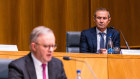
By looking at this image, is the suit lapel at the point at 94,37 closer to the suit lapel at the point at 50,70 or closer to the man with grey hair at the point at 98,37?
the man with grey hair at the point at 98,37

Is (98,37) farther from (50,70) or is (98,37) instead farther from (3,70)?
(3,70)

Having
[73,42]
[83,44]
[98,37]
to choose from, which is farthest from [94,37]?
[73,42]

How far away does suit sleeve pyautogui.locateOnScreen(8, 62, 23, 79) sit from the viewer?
2.49 metres

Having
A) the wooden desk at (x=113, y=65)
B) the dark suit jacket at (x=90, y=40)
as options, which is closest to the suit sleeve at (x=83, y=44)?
the dark suit jacket at (x=90, y=40)

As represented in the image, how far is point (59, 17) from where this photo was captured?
6.83 meters

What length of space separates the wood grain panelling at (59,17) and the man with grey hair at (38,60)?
3.91 m

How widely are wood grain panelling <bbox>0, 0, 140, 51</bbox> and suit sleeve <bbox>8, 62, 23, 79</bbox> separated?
3.99 m

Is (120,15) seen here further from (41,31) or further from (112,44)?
(41,31)

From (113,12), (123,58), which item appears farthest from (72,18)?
(123,58)

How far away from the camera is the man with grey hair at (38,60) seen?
252cm

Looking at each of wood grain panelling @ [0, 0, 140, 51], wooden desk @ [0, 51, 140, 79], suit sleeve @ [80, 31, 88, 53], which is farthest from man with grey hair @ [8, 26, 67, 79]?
wood grain panelling @ [0, 0, 140, 51]

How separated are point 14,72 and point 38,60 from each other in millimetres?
240

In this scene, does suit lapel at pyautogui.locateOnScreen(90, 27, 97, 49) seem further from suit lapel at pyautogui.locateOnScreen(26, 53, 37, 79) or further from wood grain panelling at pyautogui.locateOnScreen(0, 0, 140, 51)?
suit lapel at pyautogui.locateOnScreen(26, 53, 37, 79)

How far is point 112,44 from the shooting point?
15.5 feet
